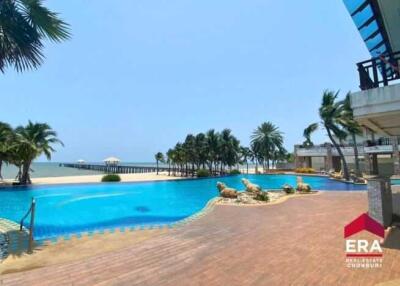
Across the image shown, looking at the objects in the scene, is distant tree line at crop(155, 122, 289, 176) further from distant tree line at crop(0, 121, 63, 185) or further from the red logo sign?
the red logo sign

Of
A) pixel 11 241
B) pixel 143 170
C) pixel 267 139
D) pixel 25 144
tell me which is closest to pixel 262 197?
pixel 11 241

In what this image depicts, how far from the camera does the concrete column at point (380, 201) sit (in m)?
7.39

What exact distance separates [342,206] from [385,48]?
24.1 feet

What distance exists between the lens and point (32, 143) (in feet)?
87.9

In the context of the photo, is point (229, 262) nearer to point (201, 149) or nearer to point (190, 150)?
point (190, 150)

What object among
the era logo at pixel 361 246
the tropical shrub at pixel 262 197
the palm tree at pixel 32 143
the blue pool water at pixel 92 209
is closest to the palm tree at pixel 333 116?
the tropical shrub at pixel 262 197

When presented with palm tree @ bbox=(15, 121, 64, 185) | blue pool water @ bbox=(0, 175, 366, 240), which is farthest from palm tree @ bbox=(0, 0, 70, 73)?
palm tree @ bbox=(15, 121, 64, 185)

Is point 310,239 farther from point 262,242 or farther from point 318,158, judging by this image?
point 318,158

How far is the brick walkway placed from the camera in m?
4.47

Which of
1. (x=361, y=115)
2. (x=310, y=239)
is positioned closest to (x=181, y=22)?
(x=361, y=115)

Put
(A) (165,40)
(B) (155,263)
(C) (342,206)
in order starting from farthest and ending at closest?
(A) (165,40) < (C) (342,206) < (B) (155,263)

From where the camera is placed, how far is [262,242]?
21.5ft

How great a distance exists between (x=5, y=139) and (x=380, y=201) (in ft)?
99.4

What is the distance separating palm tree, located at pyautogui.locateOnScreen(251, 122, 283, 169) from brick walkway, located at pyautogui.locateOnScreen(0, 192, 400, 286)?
38.8 m
